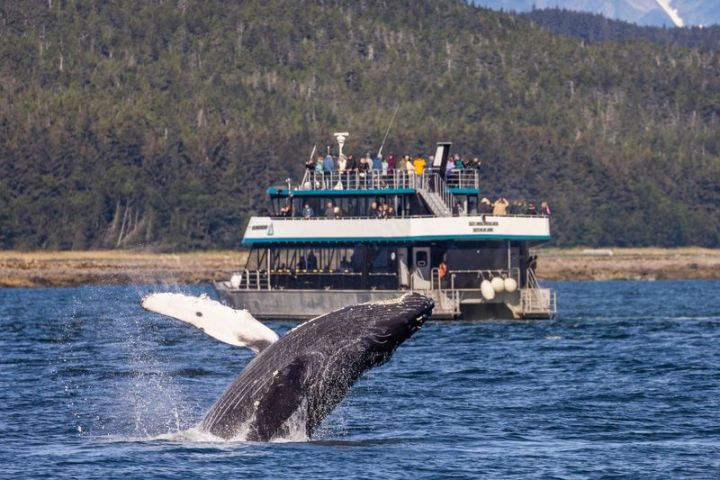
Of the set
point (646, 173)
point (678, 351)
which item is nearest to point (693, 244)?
point (646, 173)

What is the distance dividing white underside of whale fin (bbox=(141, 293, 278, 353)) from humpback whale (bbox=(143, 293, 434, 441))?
1 centimetres

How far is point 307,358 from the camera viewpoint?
21375 millimetres

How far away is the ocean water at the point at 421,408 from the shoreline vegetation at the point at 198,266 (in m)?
66.7

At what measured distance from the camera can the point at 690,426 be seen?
27.9 m

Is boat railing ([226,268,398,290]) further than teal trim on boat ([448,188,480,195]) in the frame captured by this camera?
No

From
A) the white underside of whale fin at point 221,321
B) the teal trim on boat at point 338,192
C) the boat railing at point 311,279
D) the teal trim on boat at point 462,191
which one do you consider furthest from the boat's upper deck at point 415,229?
the white underside of whale fin at point 221,321

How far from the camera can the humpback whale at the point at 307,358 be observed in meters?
21.0

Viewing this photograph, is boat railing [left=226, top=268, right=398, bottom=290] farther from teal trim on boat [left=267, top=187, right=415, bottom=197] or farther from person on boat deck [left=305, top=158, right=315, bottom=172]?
person on boat deck [left=305, top=158, right=315, bottom=172]

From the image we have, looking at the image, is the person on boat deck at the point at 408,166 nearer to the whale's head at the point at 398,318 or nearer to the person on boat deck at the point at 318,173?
the person on boat deck at the point at 318,173

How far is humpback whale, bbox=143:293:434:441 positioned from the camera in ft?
68.7

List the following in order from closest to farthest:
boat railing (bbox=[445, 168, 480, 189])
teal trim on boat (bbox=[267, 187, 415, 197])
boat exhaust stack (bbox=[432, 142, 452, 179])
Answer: teal trim on boat (bbox=[267, 187, 415, 197]) → boat exhaust stack (bbox=[432, 142, 452, 179]) → boat railing (bbox=[445, 168, 480, 189])

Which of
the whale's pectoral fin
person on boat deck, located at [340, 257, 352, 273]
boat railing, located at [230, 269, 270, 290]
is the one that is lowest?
boat railing, located at [230, 269, 270, 290]

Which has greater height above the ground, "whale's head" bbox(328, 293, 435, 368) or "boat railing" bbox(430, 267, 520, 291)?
"whale's head" bbox(328, 293, 435, 368)

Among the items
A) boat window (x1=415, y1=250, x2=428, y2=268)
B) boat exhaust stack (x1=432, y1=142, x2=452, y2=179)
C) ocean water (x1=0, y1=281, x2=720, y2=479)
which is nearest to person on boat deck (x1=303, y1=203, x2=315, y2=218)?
boat window (x1=415, y1=250, x2=428, y2=268)
